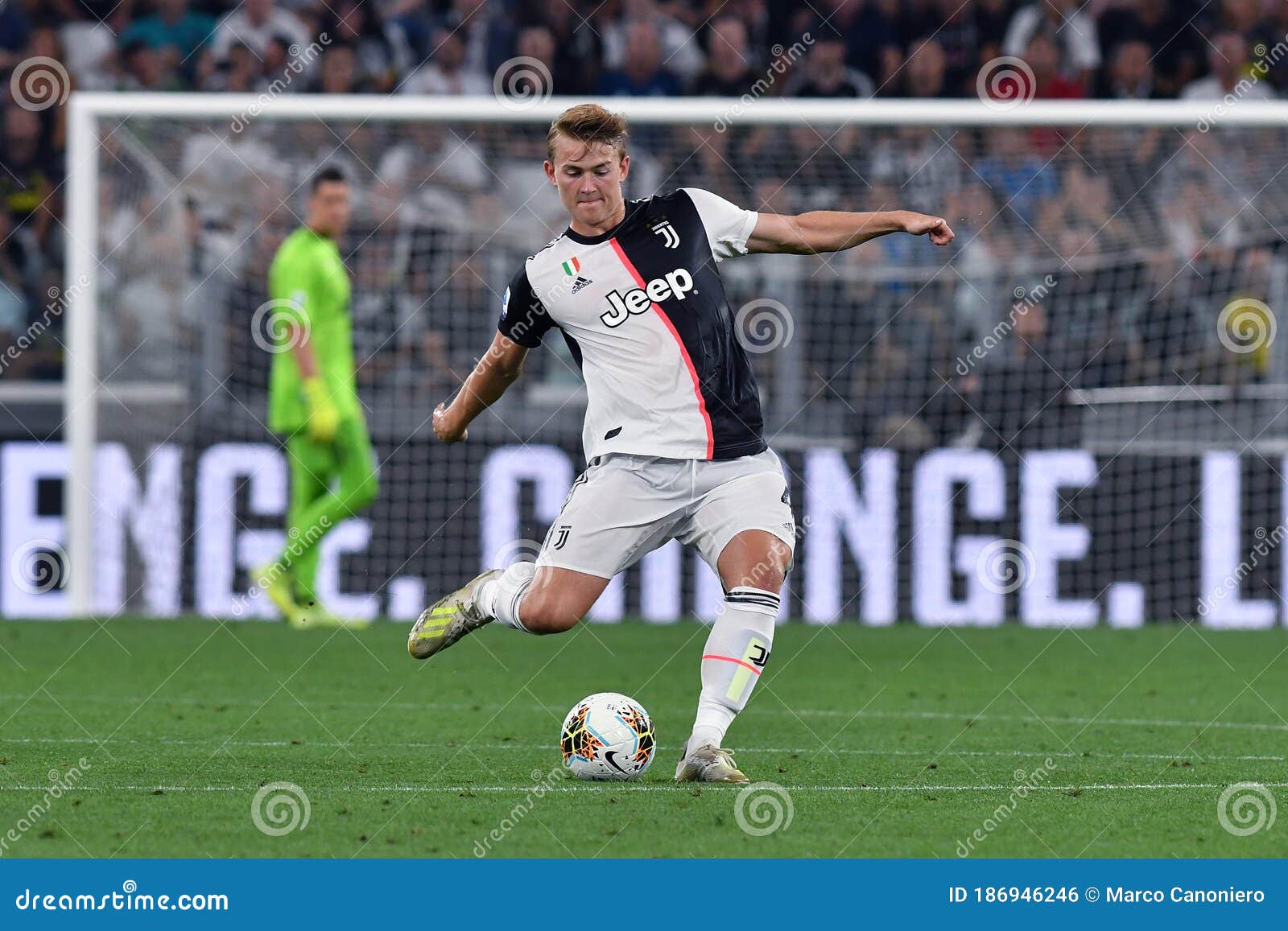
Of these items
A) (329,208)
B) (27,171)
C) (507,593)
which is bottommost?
(507,593)

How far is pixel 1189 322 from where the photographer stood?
12797mm

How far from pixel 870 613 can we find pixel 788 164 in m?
3.16

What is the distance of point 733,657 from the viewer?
575 cm

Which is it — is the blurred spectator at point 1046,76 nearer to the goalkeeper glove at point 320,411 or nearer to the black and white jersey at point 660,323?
the goalkeeper glove at point 320,411

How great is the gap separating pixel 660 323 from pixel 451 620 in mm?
1204

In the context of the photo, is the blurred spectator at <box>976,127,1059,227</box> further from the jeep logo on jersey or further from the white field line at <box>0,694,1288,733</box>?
the jeep logo on jersey

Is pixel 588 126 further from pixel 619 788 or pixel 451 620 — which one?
pixel 619 788

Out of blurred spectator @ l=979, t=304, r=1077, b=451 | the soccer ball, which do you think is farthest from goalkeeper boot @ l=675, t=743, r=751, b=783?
blurred spectator @ l=979, t=304, r=1077, b=451

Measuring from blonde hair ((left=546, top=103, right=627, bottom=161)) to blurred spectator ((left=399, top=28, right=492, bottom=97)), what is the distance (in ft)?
30.6

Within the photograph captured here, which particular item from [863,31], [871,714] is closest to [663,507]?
Answer: [871,714]

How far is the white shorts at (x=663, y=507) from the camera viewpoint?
19.3 feet

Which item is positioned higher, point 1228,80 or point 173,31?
point 173,31

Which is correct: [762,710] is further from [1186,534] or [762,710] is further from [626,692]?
[1186,534]

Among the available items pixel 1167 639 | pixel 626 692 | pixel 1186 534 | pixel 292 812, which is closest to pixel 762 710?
pixel 626 692
